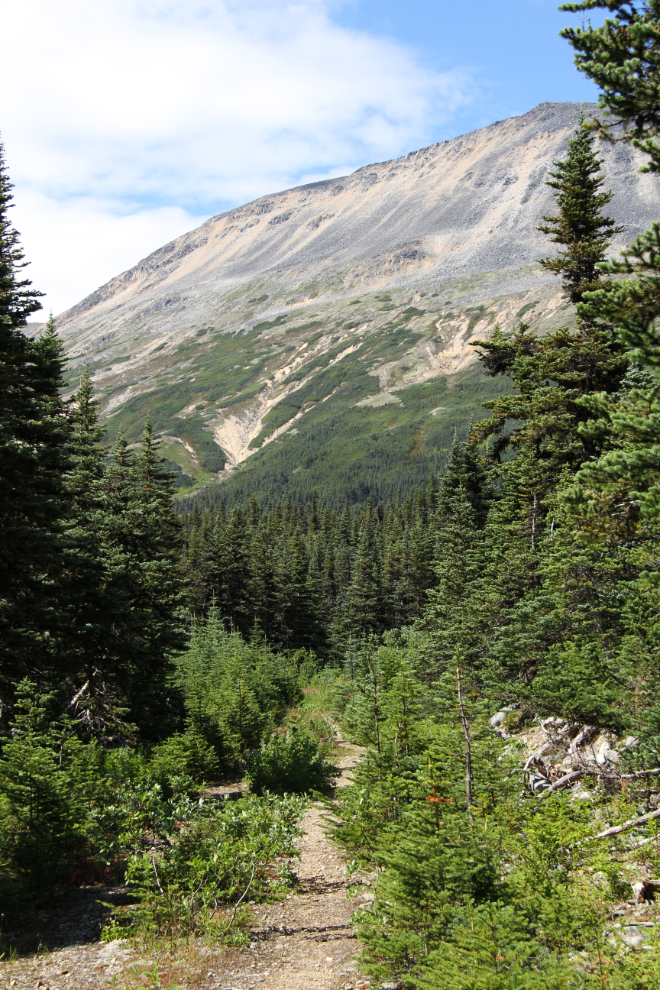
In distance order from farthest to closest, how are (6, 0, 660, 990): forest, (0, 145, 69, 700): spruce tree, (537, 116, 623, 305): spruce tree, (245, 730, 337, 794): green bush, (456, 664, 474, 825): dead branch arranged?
(537, 116, 623, 305): spruce tree
(245, 730, 337, 794): green bush
(0, 145, 69, 700): spruce tree
(456, 664, 474, 825): dead branch
(6, 0, 660, 990): forest

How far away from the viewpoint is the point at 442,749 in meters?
9.43

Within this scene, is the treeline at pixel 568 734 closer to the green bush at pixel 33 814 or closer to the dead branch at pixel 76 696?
the green bush at pixel 33 814

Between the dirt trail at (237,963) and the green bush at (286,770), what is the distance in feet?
24.1

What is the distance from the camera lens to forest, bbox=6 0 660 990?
25.6ft

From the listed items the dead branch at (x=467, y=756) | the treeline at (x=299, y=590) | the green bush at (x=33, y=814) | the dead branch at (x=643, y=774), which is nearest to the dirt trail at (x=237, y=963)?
the green bush at (x=33, y=814)

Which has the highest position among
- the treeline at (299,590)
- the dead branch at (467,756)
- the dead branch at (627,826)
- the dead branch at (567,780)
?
the dead branch at (467,756)

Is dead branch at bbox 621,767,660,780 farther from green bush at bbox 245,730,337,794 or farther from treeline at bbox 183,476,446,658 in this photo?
treeline at bbox 183,476,446,658

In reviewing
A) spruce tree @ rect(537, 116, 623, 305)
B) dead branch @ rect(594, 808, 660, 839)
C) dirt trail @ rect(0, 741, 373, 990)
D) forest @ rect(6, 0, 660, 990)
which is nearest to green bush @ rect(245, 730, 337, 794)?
forest @ rect(6, 0, 660, 990)

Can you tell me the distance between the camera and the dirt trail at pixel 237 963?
25.8 ft

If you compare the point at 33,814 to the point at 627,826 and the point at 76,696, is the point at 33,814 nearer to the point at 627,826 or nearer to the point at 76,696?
the point at 76,696

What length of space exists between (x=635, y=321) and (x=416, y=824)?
7673 mm

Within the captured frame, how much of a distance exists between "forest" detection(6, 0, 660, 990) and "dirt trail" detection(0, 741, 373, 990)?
389 mm

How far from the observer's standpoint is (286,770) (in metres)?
18.9

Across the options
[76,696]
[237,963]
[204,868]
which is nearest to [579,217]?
[204,868]
